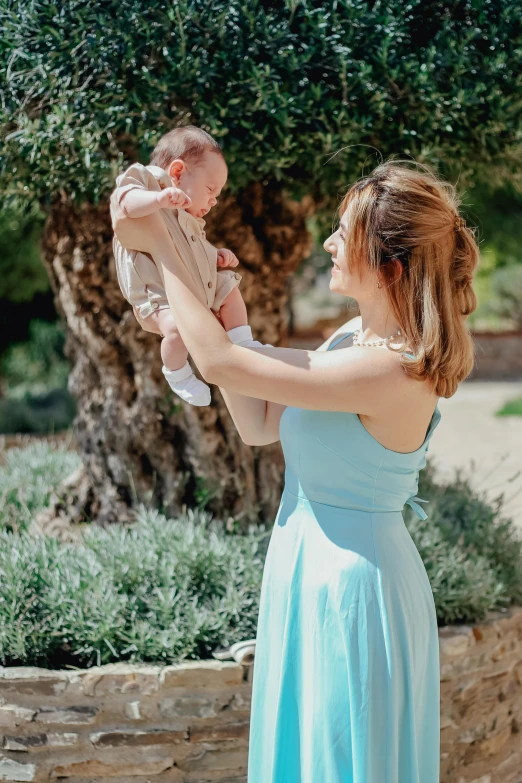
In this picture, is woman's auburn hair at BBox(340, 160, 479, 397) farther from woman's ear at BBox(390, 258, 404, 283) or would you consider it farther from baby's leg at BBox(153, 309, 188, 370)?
baby's leg at BBox(153, 309, 188, 370)

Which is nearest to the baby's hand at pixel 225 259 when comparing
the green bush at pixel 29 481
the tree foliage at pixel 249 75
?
the tree foliage at pixel 249 75

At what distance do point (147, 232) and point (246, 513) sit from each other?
2156mm

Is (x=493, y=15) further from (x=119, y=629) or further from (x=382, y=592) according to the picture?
(x=119, y=629)

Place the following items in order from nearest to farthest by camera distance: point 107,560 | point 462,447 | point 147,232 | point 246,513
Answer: point 147,232 → point 107,560 → point 246,513 → point 462,447

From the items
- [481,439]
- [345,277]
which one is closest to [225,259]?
[345,277]

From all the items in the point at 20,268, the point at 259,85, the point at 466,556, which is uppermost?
the point at 259,85

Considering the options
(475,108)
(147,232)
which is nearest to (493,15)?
(475,108)

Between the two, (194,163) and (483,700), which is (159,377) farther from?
(483,700)

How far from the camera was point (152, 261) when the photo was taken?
7.53 feet

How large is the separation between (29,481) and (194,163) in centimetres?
335

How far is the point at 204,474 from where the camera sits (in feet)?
13.5

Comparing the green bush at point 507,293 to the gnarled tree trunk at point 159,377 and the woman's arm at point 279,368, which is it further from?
the woman's arm at point 279,368

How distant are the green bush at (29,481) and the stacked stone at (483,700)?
6.94 feet

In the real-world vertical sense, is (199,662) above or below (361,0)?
below
